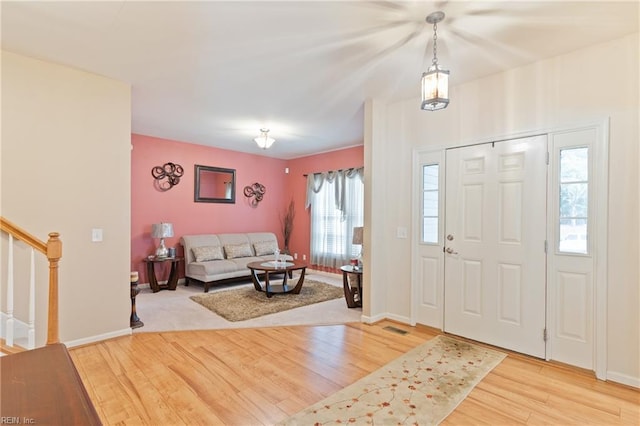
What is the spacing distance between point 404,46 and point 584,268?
2.38 metres

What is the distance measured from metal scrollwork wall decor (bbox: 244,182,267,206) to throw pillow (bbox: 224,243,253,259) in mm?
1195

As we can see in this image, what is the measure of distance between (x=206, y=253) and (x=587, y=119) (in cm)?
547

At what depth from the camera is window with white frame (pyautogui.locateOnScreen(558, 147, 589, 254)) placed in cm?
271

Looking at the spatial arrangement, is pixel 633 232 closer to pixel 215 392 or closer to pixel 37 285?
pixel 215 392

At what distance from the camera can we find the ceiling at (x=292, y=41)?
218 cm

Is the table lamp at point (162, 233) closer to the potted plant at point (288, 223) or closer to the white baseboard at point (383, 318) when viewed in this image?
the potted plant at point (288, 223)

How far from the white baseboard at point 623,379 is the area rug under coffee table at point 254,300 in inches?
128

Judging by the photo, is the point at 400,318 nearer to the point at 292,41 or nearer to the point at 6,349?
the point at 292,41

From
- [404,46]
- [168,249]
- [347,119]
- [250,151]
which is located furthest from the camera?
[250,151]

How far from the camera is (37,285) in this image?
288cm

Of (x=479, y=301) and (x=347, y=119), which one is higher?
(x=347, y=119)

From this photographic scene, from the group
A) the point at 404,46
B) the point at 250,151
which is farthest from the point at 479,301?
the point at 250,151

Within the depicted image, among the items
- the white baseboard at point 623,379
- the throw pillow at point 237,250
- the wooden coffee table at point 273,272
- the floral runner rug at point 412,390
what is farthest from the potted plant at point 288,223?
the white baseboard at point 623,379

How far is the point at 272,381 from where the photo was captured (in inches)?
99.1
